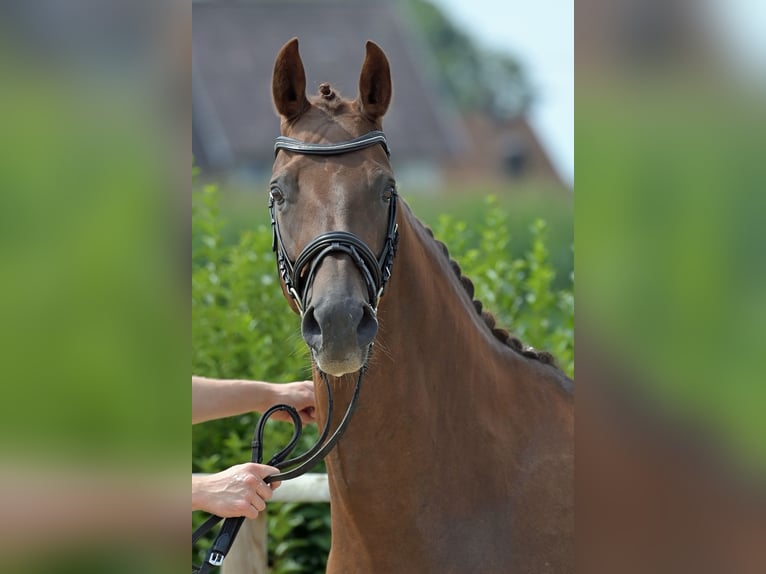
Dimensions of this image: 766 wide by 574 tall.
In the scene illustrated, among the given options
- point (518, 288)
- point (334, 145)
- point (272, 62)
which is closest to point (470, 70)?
point (272, 62)

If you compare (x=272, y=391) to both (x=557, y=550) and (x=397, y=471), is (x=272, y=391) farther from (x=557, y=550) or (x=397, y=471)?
(x=557, y=550)

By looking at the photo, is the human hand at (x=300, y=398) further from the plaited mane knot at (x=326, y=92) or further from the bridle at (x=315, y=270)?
the plaited mane knot at (x=326, y=92)

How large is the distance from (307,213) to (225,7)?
49.9 m

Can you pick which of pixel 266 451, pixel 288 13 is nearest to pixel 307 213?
pixel 266 451

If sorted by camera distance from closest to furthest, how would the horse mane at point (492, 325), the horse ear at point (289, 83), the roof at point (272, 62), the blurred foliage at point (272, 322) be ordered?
the horse ear at point (289, 83), the horse mane at point (492, 325), the blurred foliage at point (272, 322), the roof at point (272, 62)

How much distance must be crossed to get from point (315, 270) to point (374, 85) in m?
0.66

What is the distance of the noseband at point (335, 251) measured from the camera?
2395 mm

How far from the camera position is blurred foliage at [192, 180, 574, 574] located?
15.9 feet

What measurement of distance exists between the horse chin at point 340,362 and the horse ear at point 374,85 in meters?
0.79

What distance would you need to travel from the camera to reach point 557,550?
8.79 feet
